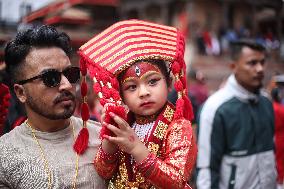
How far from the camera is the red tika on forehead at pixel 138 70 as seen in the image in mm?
2941

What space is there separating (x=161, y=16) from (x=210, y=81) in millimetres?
14703

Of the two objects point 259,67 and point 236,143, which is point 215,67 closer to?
point 259,67

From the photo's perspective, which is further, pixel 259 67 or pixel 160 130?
pixel 259 67

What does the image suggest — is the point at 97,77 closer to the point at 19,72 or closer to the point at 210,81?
the point at 19,72

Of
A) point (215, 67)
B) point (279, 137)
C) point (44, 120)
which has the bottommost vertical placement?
point (215, 67)

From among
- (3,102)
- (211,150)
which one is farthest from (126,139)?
(211,150)

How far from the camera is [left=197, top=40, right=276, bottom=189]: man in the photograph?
4859 millimetres

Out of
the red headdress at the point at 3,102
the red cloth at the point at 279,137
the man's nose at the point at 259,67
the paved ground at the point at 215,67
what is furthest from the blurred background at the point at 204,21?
the red headdress at the point at 3,102

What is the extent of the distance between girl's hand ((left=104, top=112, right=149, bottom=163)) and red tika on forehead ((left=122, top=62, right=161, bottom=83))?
347mm

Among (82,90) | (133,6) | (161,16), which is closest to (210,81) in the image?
(161,16)

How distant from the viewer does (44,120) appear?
315 centimetres

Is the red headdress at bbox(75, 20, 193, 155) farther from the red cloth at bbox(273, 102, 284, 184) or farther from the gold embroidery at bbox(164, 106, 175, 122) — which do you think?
the red cloth at bbox(273, 102, 284, 184)

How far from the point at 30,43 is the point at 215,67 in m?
23.2

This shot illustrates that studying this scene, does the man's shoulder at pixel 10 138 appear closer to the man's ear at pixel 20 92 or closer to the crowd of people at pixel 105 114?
the crowd of people at pixel 105 114
